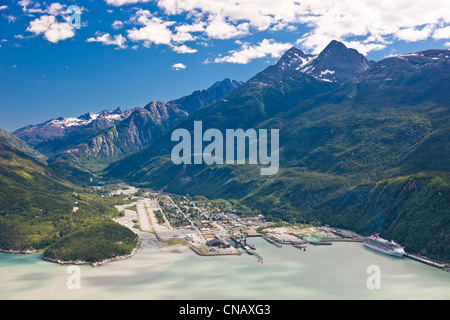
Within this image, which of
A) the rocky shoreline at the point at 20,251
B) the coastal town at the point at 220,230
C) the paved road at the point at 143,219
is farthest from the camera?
the paved road at the point at 143,219

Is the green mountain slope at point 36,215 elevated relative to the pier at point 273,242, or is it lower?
elevated

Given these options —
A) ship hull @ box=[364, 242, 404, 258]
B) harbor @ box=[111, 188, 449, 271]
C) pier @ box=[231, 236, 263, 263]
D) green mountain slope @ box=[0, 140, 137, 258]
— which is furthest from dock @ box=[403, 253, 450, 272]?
green mountain slope @ box=[0, 140, 137, 258]

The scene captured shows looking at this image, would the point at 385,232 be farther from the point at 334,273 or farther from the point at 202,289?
the point at 202,289

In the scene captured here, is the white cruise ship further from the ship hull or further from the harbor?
the harbor

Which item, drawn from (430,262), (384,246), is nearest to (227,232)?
(384,246)

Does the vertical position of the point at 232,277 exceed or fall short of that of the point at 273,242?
it falls short

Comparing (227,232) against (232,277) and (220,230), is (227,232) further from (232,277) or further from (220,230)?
(232,277)

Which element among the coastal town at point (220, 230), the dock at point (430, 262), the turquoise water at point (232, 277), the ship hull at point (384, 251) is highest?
the coastal town at point (220, 230)

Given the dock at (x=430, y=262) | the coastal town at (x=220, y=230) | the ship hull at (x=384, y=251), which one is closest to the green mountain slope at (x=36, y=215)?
the coastal town at (x=220, y=230)

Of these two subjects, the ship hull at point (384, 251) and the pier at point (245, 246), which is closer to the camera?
the ship hull at point (384, 251)

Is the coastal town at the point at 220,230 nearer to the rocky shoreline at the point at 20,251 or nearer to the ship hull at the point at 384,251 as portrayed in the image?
the ship hull at the point at 384,251
